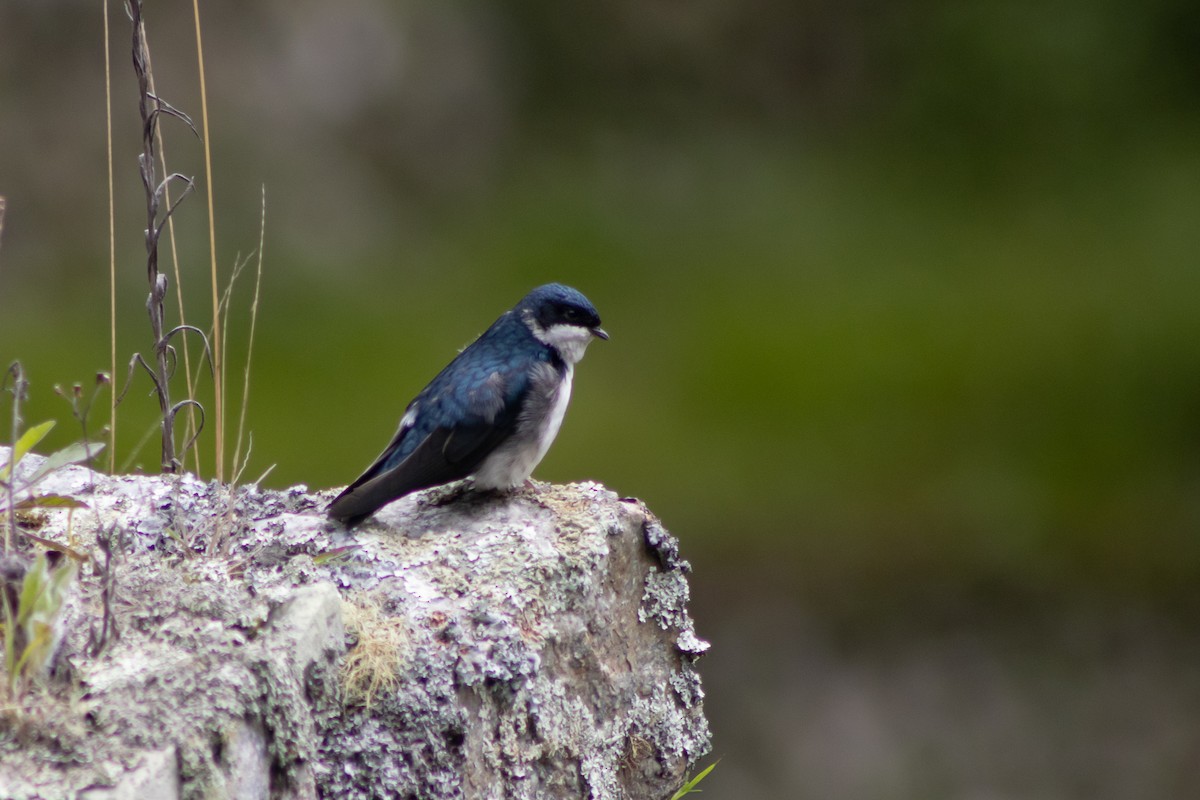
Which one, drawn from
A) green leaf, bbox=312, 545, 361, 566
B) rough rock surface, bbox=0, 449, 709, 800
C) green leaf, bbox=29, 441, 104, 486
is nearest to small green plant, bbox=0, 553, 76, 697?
rough rock surface, bbox=0, 449, 709, 800

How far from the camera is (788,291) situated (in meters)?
10.9

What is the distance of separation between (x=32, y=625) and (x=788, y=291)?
8.73 m

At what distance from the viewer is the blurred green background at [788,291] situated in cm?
922

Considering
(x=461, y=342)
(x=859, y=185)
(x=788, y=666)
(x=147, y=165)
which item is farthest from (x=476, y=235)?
(x=147, y=165)

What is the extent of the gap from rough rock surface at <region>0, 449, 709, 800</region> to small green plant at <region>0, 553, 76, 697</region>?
1.9 inches

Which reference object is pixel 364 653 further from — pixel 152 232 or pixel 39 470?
pixel 152 232

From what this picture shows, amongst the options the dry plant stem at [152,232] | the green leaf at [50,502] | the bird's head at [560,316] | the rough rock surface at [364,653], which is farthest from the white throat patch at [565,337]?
the green leaf at [50,502]

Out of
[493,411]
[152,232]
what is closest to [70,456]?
[152,232]

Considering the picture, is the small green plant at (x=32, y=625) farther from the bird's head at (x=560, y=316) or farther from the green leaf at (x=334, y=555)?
the bird's head at (x=560, y=316)

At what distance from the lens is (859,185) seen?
460 inches

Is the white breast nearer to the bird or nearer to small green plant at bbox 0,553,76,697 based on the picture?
the bird

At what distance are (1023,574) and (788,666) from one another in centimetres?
170

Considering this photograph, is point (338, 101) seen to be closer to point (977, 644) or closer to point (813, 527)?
point (813, 527)

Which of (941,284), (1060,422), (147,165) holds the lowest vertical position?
(1060,422)
